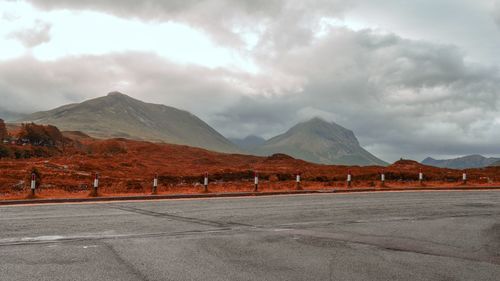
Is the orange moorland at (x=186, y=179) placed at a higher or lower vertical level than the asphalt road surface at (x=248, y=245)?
higher

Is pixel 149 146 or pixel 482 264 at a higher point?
pixel 149 146

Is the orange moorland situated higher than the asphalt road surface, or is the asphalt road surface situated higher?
the orange moorland

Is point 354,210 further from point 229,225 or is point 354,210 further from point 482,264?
point 482,264

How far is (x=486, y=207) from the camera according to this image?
18.2 meters

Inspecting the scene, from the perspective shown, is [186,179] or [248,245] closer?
[248,245]

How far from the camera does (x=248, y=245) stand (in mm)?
9406

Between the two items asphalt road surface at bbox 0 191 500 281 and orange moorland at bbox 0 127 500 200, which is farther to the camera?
orange moorland at bbox 0 127 500 200

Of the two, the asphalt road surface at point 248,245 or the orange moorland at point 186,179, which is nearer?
the asphalt road surface at point 248,245

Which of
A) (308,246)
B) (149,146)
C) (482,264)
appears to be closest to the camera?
(482,264)

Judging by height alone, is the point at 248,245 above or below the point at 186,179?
below

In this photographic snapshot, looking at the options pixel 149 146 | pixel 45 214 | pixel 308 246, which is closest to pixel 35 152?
Result: pixel 149 146

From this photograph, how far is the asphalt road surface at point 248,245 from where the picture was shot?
7211 mm

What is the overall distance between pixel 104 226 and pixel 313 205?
8.67 m

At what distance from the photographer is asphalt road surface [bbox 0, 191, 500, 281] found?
7211 millimetres
